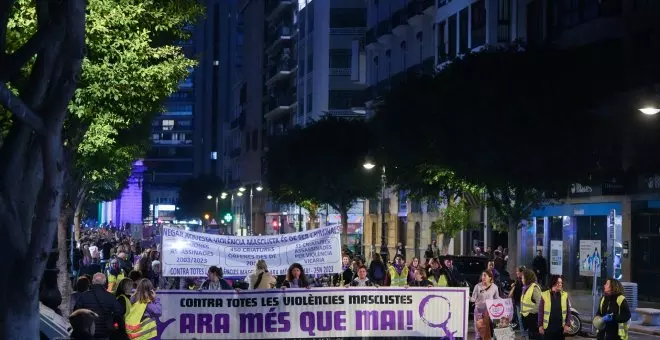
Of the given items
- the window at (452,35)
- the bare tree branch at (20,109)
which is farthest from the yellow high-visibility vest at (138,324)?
the window at (452,35)

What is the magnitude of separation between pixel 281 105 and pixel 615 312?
9461 centimetres

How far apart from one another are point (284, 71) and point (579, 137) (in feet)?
231

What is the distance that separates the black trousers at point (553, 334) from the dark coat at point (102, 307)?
6330 mm

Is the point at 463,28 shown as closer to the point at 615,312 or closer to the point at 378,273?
the point at 378,273

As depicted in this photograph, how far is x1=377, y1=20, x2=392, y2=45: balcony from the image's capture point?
73375 mm

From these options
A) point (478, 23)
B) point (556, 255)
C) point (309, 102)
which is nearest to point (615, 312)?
point (556, 255)

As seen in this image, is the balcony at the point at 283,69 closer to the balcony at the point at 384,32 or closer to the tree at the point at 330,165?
the tree at the point at 330,165

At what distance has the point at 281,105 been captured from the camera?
112062 mm

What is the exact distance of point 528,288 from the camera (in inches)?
814

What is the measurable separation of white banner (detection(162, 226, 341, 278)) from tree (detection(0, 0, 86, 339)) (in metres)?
12.4

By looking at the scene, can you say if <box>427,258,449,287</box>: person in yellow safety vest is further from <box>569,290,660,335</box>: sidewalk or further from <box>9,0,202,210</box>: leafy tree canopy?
<box>9,0,202,210</box>: leafy tree canopy

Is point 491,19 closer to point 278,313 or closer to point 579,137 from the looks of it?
point 579,137

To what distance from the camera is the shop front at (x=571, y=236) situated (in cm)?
4453

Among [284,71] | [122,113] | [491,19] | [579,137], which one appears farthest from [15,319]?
[284,71]
